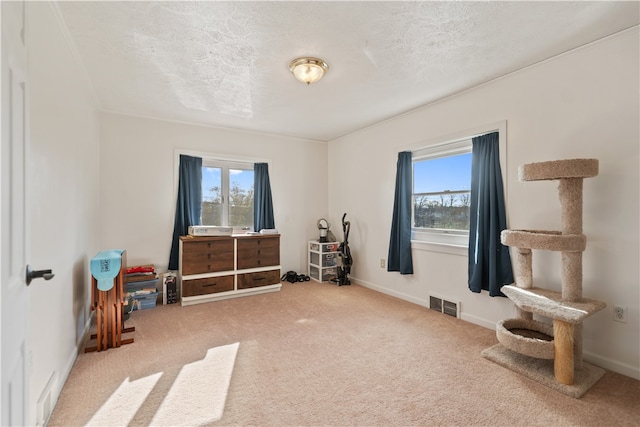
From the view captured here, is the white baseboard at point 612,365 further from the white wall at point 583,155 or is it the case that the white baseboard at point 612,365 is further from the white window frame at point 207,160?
the white window frame at point 207,160

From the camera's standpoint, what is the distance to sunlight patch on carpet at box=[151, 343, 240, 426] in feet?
5.55

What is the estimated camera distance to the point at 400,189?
3836mm

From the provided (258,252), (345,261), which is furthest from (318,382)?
(345,261)

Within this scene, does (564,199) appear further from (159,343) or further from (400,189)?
(159,343)

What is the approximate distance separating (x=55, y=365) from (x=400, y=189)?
139 inches

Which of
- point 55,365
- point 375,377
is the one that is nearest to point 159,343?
point 55,365

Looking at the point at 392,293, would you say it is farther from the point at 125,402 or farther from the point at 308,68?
the point at 125,402

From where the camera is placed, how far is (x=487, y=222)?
288cm

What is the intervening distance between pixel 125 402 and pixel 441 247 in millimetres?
3108

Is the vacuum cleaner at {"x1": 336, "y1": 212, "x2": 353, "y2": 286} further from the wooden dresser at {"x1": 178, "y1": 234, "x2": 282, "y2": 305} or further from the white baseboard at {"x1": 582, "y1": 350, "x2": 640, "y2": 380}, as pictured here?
the white baseboard at {"x1": 582, "y1": 350, "x2": 640, "y2": 380}

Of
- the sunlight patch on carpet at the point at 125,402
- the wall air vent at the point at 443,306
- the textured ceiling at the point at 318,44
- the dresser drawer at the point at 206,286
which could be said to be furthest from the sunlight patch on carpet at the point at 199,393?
the textured ceiling at the point at 318,44

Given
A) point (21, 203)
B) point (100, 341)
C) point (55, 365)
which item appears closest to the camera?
point (21, 203)

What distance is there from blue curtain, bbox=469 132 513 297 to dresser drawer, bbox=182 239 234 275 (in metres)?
2.90

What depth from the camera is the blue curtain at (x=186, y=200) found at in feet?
13.2
